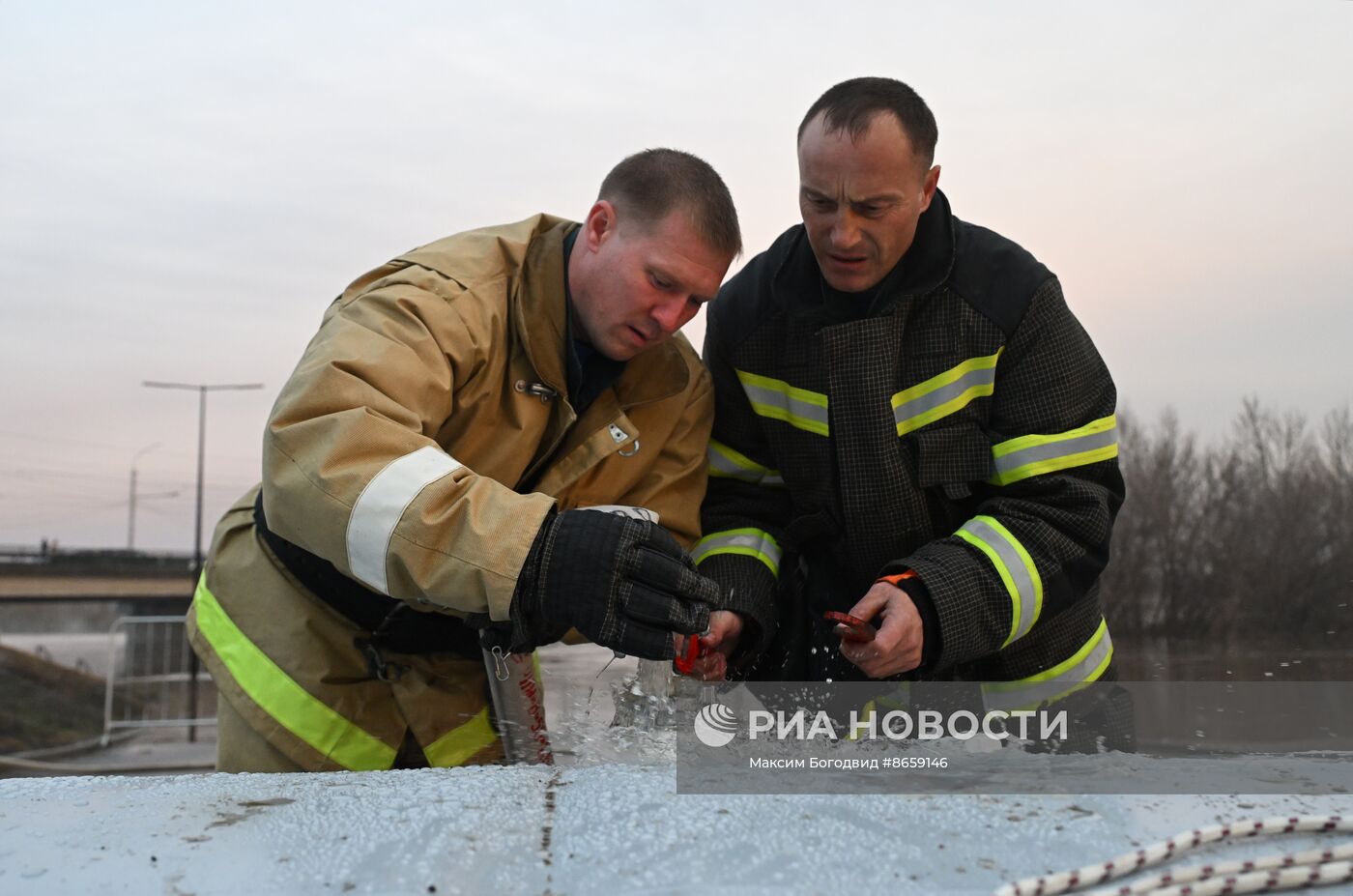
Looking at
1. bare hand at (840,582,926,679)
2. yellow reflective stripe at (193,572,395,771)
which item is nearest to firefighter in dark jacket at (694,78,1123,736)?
bare hand at (840,582,926,679)

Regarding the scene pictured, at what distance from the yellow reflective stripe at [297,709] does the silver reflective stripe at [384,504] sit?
0.68 m

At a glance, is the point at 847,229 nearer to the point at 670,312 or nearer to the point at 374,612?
the point at 670,312

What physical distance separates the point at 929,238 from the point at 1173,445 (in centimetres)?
1384

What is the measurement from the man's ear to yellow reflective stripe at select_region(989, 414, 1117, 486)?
2.98 ft

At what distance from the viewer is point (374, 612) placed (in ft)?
7.27

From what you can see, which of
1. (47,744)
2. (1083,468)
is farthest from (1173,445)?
(47,744)

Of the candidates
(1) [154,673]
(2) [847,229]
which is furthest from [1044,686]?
(1) [154,673]

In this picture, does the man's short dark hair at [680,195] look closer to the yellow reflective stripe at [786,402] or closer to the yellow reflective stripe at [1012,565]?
the yellow reflective stripe at [786,402]

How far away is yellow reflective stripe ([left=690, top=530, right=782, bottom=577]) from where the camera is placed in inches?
96.3

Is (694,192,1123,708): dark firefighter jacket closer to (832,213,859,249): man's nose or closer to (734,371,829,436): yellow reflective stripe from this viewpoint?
(734,371,829,436): yellow reflective stripe

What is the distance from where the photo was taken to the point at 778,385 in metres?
2.44

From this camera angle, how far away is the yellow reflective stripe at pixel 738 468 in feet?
8.43

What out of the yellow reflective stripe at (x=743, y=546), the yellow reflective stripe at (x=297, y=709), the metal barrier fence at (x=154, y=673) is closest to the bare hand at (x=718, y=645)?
the yellow reflective stripe at (x=743, y=546)

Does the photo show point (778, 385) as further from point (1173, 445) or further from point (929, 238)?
point (1173, 445)
